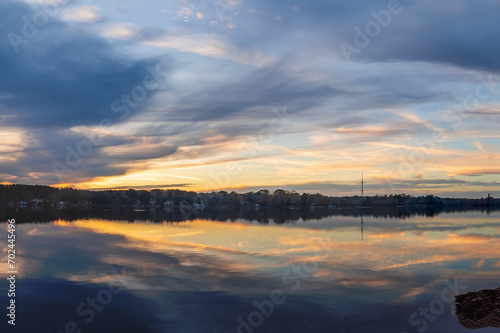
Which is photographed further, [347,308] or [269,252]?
[269,252]

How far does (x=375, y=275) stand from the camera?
28.2 m

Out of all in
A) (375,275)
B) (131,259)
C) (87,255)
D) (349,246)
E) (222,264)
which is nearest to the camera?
(375,275)

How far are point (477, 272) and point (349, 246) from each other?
15.0 m

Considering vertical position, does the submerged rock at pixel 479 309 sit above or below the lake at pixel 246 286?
above

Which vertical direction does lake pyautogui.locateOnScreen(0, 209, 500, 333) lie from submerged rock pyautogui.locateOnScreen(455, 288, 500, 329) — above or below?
below

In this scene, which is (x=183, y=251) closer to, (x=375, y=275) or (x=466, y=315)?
(x=375, y=275)

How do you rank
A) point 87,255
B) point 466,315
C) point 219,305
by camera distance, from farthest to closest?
point 87,255
point 219,305
point 466,315

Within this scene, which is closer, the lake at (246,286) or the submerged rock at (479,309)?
the submerged rock at (479,309)

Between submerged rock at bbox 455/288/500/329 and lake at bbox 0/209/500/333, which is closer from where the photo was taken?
submerged rock at bbox 455/288/500/329

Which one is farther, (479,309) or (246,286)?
(246,286)

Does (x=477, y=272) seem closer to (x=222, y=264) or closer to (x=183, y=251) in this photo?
(x=222, y=264)

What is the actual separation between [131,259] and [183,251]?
6.16 metres

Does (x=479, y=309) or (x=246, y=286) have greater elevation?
(x=479, y=309)

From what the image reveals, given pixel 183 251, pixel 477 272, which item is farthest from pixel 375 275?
pixel 183 251
